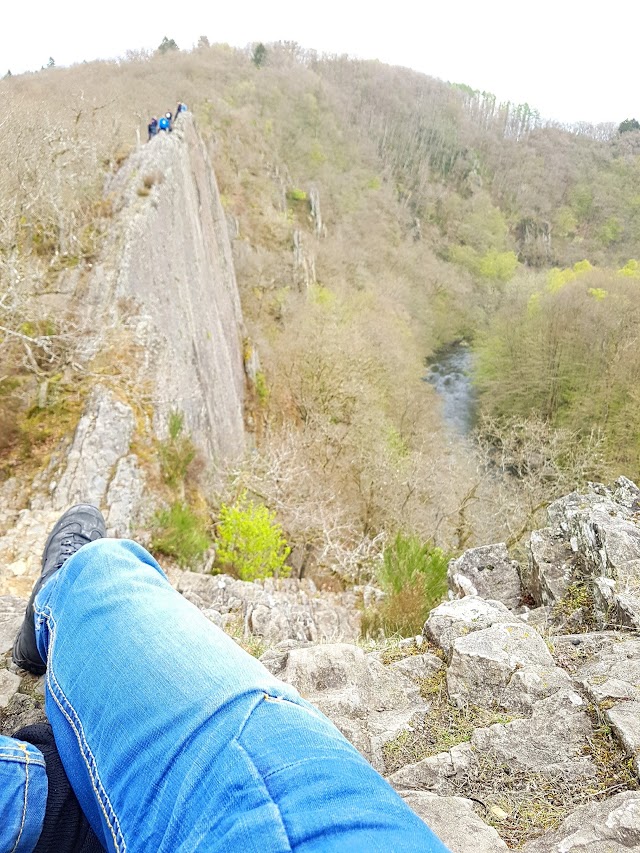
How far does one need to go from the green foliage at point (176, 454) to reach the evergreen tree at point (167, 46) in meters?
68.9

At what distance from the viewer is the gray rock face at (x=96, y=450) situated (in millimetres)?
7570

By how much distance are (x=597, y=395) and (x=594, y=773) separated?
21786mm

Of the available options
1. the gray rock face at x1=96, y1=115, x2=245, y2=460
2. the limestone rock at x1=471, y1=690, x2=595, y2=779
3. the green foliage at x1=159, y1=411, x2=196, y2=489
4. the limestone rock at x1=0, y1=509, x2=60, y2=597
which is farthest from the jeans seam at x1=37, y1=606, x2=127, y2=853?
the gray rock face at x1=96, y1=115, x2=245, y2=460

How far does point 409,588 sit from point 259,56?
8130 cm

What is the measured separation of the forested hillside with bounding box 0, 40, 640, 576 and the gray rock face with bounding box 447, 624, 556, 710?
23.1 feet

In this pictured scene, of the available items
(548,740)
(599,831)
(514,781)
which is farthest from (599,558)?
(599,831)

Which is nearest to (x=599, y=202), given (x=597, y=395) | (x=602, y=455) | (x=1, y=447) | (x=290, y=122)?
(x=290, y=122)

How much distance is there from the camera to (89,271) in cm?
1138

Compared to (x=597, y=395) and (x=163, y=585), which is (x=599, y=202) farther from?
(x=163, y=585)

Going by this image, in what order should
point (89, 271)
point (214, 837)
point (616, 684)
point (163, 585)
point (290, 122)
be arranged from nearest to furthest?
point (214, 837) → point (163, 585) → point (616, 684) → point (89, 271) → point (290, 122)

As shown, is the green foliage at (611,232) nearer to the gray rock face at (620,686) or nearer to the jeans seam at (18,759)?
the gray rock face at (620,686)

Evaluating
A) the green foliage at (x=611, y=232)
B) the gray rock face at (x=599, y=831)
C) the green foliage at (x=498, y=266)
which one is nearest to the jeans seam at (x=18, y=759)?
the gray rock face at (x=599, y=831)

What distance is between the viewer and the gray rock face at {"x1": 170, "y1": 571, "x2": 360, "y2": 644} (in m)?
5.35

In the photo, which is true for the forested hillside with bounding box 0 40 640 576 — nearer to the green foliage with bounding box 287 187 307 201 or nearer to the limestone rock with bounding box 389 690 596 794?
the green foliage with bounding box 287 187 307 201
